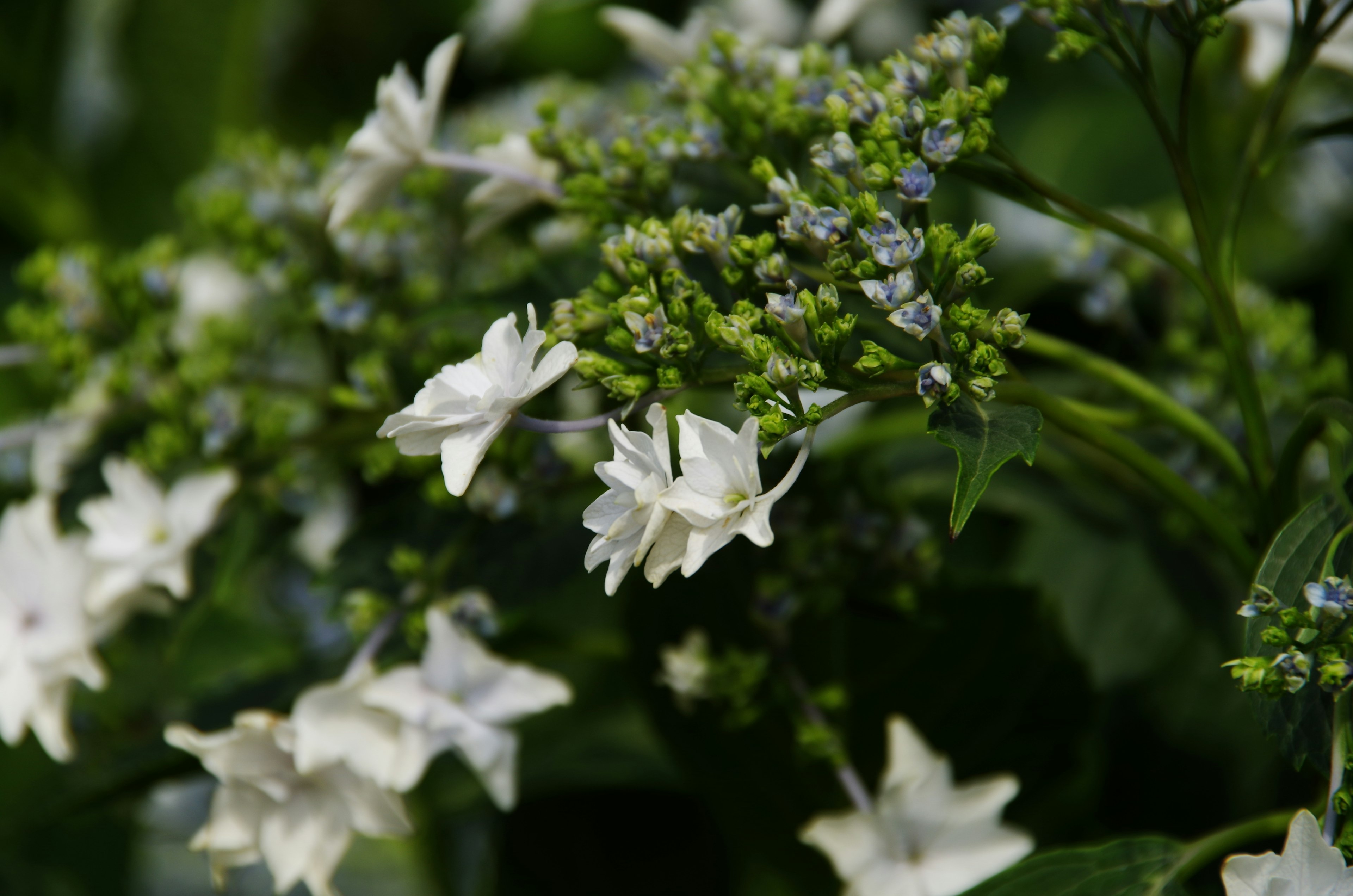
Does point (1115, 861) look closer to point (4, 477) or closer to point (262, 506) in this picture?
point (262, 506)

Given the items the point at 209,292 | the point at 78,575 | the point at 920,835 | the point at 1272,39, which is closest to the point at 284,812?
the point at 78,575

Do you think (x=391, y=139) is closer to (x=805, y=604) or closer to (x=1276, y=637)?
(x=805, y=604)

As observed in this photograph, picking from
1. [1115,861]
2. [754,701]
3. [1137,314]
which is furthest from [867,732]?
[1137,314]

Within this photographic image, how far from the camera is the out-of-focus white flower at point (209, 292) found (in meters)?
0.67

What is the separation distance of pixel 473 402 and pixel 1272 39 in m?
0.49

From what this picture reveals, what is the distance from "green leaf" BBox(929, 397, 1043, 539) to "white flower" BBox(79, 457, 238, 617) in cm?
34

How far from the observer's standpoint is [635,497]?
29cm

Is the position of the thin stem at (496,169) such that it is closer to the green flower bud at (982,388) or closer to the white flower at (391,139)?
the white flower at (391,139)

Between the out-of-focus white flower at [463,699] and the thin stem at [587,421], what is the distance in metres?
0.12

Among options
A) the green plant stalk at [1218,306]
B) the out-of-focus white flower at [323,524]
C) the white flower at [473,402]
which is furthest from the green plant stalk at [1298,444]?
the out-of-focus white flower at [323,524]

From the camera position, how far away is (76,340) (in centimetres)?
53

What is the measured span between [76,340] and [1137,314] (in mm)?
662

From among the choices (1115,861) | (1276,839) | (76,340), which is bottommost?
(1276,839)

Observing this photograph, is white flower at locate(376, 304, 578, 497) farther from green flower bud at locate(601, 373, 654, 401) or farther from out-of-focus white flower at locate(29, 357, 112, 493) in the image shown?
out-of-focus white flower at locate(29, 357, 112, 493)
